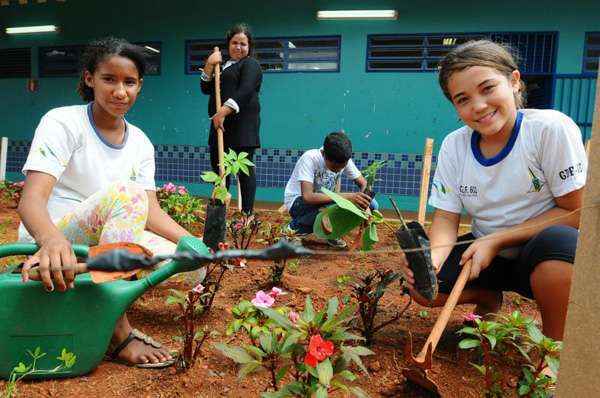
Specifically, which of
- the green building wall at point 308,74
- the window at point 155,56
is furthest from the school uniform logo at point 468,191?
the window at point 155,56

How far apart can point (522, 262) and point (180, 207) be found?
101 inches

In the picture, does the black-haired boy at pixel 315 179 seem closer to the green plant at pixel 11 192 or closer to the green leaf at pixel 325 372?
the green leaf at pixel 325 372

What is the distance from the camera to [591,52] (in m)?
5.62

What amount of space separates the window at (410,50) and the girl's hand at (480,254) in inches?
188

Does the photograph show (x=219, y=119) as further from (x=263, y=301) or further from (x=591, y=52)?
(x=591, y=52)

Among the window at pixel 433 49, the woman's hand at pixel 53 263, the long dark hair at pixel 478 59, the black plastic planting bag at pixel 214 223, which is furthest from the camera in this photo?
the window at pixel 433 49

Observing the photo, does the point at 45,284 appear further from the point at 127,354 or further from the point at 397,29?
the point at 397,29

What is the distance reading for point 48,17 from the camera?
7.34 meters

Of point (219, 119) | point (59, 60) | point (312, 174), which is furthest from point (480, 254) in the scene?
point (59, 60)

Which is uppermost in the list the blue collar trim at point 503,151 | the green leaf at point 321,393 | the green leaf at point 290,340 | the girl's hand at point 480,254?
the blue collar trim at point 503,151

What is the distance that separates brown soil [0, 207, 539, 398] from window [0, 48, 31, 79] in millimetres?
6868

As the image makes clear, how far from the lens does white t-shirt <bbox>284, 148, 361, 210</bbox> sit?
375 centimetres

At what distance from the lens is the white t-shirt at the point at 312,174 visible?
3746mm

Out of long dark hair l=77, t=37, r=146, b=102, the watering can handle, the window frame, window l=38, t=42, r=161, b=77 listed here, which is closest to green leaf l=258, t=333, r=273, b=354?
the watering can handle
